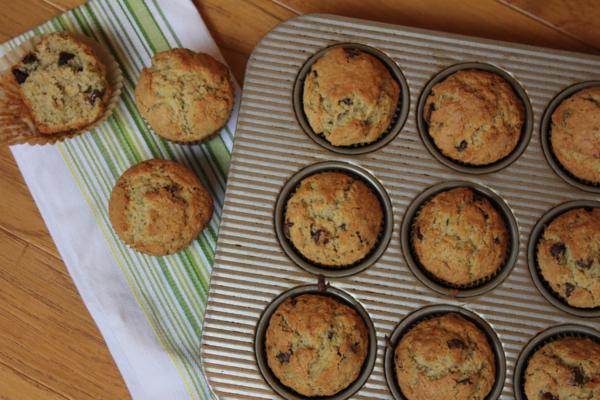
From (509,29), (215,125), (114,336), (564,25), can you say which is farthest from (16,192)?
(564,25)

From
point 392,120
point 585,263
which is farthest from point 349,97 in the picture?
point 585,263

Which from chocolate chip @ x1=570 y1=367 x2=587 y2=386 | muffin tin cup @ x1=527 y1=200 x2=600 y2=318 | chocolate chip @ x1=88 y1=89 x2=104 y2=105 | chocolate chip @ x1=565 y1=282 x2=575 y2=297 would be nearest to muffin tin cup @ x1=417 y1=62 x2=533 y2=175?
muffin tin cup @ x1=527 y1=200 x2=600 y2=318

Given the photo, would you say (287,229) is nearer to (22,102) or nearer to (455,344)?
(455,344)

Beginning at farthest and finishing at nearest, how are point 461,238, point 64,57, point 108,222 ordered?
point 108,222
point 64,57
point 461,238

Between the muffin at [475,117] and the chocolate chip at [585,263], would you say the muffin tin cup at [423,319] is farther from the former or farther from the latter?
the muffin at [475,117]

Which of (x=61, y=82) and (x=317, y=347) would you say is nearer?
(x=317, y=347)

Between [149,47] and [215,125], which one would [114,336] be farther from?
[149,47]

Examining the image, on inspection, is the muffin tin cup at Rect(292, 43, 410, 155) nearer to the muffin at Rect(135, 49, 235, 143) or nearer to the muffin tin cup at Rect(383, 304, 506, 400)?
the muffin at Rect(135, 49, 235, 143)
